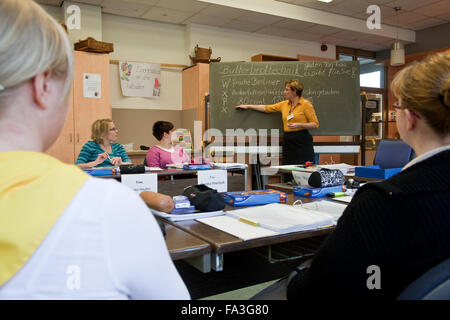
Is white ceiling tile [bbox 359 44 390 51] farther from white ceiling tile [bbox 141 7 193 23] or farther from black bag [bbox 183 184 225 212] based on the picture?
black bag [bbox 183 184 225 212]

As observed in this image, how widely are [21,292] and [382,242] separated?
66 cm

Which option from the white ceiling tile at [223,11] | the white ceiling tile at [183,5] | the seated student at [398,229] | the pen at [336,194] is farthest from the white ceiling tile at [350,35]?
the seated student at [398,229]

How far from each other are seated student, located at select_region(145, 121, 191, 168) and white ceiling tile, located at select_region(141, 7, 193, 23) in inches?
97.2

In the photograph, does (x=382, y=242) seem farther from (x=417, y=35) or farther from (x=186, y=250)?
(x=417, y=35)

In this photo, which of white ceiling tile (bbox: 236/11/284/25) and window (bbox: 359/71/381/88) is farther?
window (bbox: 359/71/381/88)

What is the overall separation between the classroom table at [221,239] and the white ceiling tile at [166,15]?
5007mm

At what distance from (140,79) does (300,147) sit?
116 inches

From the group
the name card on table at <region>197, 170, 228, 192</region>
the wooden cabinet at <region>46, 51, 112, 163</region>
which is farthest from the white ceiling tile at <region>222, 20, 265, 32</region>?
the name card on table at <region>197, 170, 228, 192</region>

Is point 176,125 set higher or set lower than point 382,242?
higher

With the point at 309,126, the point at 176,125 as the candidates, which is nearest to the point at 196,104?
the point at 176,125

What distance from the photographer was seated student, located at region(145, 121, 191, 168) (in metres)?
3.88

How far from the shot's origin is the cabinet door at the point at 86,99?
5.02 metres

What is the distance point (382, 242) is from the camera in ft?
2.53

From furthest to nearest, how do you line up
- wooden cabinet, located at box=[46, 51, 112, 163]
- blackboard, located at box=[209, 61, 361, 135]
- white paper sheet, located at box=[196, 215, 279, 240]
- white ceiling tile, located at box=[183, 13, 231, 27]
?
white ceiling tile, located at box=[183, 13, 231, 27] → wooden cabinet, located at box=[46, 51, 112, 163] → blackboard, located at box=[209, 61, 361, 135] → white paper sheet, located at box=[196, 215, 279, 240]
